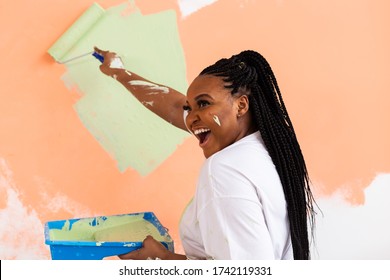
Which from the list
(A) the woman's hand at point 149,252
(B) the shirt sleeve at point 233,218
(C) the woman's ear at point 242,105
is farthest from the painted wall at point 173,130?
(B) the shirt sleeve at point 233,218

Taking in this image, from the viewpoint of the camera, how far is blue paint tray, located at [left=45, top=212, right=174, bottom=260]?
1.43 m

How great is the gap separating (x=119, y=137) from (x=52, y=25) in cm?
39

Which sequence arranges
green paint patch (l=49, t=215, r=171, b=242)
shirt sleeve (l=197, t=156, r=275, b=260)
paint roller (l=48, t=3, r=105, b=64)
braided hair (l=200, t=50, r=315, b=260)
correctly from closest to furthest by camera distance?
shirt sleeve (l=197, t=156, r=275, b=260)
braided hair (l=200, t=50, r=315, b=260)
green paint patch (l=49, t=215, r=171, b=242)
paint roller (l=48, t=3, r=105, b=64)

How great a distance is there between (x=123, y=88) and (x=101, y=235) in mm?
494

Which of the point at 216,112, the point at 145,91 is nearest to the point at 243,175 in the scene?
the point at 216,112

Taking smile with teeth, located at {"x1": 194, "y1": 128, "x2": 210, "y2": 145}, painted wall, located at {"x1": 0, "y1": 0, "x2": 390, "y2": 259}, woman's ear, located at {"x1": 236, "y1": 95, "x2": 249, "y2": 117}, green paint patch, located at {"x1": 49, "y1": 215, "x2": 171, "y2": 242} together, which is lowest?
green paint patch, located at {"x1": 49, "y1": 215, "x2": 171, "y2": 242}

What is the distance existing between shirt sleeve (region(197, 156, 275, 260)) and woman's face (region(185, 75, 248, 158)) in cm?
15

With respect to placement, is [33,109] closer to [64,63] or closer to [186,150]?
[64,63]

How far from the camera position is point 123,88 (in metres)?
1.86

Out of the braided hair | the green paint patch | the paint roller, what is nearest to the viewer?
the braided hair

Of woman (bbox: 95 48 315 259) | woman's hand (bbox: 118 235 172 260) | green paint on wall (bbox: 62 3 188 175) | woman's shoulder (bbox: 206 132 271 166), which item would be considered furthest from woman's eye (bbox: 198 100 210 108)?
green paint on wall (bbox: 62 3 188 175)

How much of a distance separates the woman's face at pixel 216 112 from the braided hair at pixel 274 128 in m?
0.02

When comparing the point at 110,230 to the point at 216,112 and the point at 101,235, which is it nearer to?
the point at 101,235

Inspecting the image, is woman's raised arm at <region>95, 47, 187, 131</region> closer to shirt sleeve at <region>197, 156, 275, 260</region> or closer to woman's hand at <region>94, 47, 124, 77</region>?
woman's hand at <region>94, 47, 124, 77</region>
